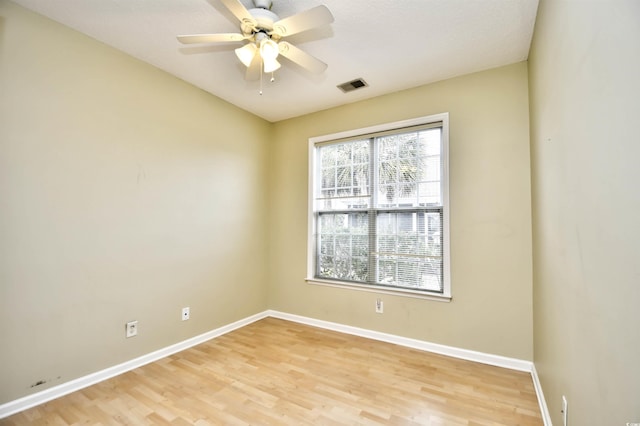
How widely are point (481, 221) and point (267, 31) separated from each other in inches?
93.0

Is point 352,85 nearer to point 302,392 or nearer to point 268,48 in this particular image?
point 268,48

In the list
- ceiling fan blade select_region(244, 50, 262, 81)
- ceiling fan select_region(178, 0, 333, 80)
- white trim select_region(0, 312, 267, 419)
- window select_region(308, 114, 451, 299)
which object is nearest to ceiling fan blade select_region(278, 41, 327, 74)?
ceiling fan select_region(178, 0, 333, 80)

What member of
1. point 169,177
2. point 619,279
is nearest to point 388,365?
point 619,279

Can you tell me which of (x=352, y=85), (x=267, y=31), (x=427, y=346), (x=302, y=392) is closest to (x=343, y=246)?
(x=427, y=346)

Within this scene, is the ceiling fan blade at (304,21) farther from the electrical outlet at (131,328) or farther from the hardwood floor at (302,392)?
the electrical outlet at (131,328)

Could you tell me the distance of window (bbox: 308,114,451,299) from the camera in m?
2.85

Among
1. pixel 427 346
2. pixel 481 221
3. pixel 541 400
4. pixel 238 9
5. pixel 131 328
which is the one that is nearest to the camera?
pixel 238 9

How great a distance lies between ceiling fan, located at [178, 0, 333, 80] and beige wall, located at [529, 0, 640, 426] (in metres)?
1.17

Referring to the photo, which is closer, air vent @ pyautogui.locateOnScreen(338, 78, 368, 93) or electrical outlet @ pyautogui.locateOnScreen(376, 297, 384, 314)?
air vent @ pyautogui.locateOnScreen(338, 78, 368, 93)

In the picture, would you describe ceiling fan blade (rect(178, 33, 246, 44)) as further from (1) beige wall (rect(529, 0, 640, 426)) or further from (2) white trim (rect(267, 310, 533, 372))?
(2) white trim (rect(267, 310, 533, 372))

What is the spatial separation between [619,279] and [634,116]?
44 centimetres

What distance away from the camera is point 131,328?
2410 mm

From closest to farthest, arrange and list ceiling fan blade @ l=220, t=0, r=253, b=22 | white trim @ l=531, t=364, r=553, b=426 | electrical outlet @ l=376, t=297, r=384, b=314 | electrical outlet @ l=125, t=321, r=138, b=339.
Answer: ceiling fan blade @ l=220, t=0, r=253, b=22 < white trim @ l=531, t=364, r=553, b=426 < electrical outlet @ l=125, t=321, r=138, b=339 < electrical outlet @ l=376, t=297, r=384, b=314

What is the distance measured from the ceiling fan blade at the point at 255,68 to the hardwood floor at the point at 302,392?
8.03ft
